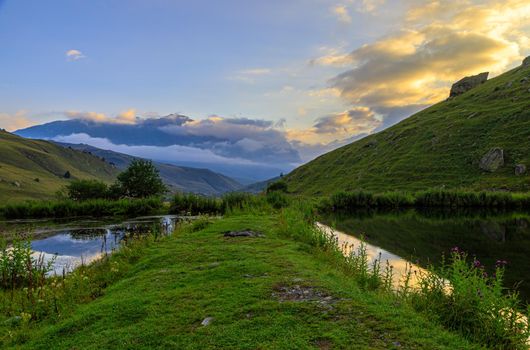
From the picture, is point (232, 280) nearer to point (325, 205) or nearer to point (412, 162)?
point (325, 205)

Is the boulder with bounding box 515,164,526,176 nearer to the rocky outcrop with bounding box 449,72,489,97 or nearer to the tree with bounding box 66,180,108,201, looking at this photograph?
the tree with bounding box 66,180,108,201

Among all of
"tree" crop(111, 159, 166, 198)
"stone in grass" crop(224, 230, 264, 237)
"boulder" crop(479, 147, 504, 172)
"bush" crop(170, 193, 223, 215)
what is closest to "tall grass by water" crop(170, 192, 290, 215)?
"bush" crop(170, 193, 223, 215)

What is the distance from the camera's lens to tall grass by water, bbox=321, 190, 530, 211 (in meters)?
42.9

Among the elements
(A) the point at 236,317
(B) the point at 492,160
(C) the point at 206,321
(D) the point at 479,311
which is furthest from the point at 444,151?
(C) the point at 206,321

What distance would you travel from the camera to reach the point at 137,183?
39.2 metres

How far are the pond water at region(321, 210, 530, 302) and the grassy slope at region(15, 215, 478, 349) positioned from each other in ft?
18.3

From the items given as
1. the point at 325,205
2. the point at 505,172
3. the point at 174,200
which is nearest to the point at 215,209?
the point at 174,200

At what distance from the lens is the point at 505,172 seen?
58.3 metres

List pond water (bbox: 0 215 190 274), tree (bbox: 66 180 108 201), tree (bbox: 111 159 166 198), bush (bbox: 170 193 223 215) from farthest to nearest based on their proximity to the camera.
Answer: tree (bbox: 111 159 166 198) < tree (bbox: 66 180 108 201) < bush (bbox: 170 193 223 215) < pond water (bbox: 0 215 190 274)

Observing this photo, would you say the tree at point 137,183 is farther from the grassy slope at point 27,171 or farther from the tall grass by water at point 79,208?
the grassy slope at point 27,171

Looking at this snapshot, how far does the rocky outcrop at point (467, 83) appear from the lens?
117500 millimetres

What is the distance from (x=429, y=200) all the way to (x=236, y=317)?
146 ft

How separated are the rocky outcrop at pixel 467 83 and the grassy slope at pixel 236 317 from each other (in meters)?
127

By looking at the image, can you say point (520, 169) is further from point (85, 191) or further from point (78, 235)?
point (78, 235)
